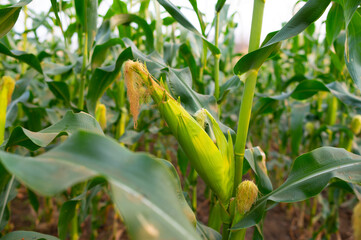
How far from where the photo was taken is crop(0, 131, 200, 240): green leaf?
1.12ft

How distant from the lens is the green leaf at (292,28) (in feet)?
2.30

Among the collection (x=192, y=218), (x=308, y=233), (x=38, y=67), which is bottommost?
(x=308, y=233)

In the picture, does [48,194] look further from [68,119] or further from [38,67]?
[38,67]

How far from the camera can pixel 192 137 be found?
71 centimetres

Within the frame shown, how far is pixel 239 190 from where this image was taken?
0.74 metres

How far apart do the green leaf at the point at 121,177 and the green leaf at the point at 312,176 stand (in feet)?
1.45

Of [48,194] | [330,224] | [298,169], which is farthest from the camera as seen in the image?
[330,224]

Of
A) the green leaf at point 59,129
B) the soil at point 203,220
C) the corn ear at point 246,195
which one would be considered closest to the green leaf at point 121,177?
the green leaf at point 59,129

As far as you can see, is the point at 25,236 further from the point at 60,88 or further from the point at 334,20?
the point at 334,20

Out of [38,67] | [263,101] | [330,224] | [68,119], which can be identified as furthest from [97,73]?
[330,224]

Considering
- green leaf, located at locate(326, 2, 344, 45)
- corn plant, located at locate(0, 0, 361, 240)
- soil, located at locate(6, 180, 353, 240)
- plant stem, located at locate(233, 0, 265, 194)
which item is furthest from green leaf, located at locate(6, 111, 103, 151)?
soil, located at locate(6, 180, 353, 240)

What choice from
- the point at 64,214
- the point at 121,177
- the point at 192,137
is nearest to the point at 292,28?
the point at 192,137

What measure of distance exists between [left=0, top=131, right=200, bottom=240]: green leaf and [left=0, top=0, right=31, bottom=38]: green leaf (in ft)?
1.87

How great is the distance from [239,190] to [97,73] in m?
0.80
